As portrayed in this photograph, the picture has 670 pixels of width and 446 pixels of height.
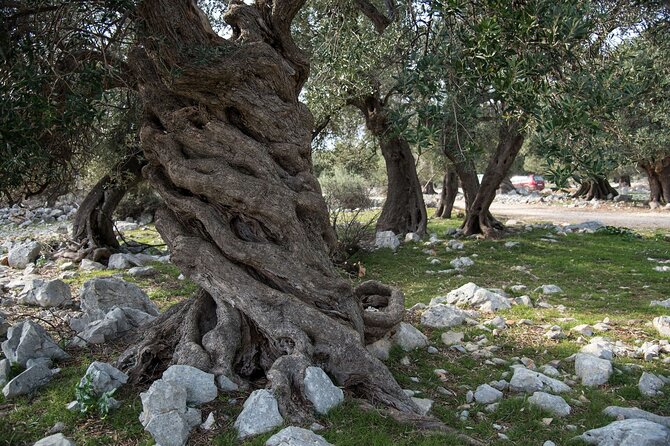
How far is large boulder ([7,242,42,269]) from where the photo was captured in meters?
13.2

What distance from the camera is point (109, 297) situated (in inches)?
292

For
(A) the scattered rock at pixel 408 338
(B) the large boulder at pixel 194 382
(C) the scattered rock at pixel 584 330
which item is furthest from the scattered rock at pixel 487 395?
(C) the scattered rock at pixel 584 330

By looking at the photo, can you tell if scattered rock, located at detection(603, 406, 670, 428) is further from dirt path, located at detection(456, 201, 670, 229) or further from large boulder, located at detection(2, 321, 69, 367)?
dirt path, located at detection(456, 201, 670, 229)

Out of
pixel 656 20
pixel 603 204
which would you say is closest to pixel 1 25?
pixel 656 20

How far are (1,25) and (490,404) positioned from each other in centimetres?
572

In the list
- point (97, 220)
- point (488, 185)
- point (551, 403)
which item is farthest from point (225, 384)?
point (488, 185)

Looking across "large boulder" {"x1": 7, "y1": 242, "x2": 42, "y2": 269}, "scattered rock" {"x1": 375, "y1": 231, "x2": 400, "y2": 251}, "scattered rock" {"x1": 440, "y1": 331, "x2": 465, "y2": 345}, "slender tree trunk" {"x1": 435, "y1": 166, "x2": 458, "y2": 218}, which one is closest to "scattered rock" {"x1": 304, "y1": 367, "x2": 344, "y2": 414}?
"scattered rock" {"x1": 440, "y1": 331, "x2": 465, "y2": 345}

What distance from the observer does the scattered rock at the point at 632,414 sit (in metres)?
4.57

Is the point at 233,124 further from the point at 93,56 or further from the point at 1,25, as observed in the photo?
the point at 1,25

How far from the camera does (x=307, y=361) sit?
15.3ft

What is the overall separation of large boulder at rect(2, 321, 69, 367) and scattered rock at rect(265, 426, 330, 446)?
3043 millimetres

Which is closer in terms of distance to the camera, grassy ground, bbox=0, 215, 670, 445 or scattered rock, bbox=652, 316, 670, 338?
grassy ground, bbox=0, 215, 670, 445

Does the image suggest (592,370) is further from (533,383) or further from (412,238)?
(412,238)

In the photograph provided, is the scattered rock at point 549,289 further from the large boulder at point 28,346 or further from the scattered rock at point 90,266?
the scattered rock at point 90,266
